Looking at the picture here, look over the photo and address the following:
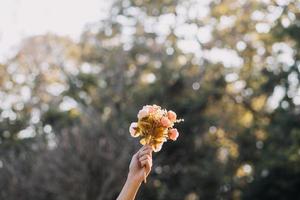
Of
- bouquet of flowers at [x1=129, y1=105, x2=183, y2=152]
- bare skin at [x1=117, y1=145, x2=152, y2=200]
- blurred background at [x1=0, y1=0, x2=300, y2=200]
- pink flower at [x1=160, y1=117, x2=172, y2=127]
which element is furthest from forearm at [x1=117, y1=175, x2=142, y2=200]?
blurred background at [x1=0, y1=0, x2=300, y2=200]

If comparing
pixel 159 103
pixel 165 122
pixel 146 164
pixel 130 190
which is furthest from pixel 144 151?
pixel 159 103

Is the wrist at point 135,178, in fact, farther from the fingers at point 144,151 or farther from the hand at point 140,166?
the fingers at point 144,151

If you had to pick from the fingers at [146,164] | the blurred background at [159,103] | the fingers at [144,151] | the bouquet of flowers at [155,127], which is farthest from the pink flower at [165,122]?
the blurred background at [159,103]

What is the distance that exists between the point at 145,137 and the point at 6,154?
20591mm

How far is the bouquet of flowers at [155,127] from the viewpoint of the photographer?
439 centimetres

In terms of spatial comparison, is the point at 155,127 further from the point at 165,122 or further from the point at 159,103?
the point at 159,103

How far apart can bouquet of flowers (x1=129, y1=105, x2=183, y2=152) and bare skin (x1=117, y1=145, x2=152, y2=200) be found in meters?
0.27

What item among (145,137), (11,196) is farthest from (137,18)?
(145,137)

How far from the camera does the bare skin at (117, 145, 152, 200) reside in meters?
4.00

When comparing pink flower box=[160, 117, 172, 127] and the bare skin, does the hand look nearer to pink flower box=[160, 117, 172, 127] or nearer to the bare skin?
the bare skin

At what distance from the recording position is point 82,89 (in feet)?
87.1

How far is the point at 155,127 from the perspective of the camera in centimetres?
441

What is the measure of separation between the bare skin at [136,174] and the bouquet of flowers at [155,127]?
273mm

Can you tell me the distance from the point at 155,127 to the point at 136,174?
1.52ft
